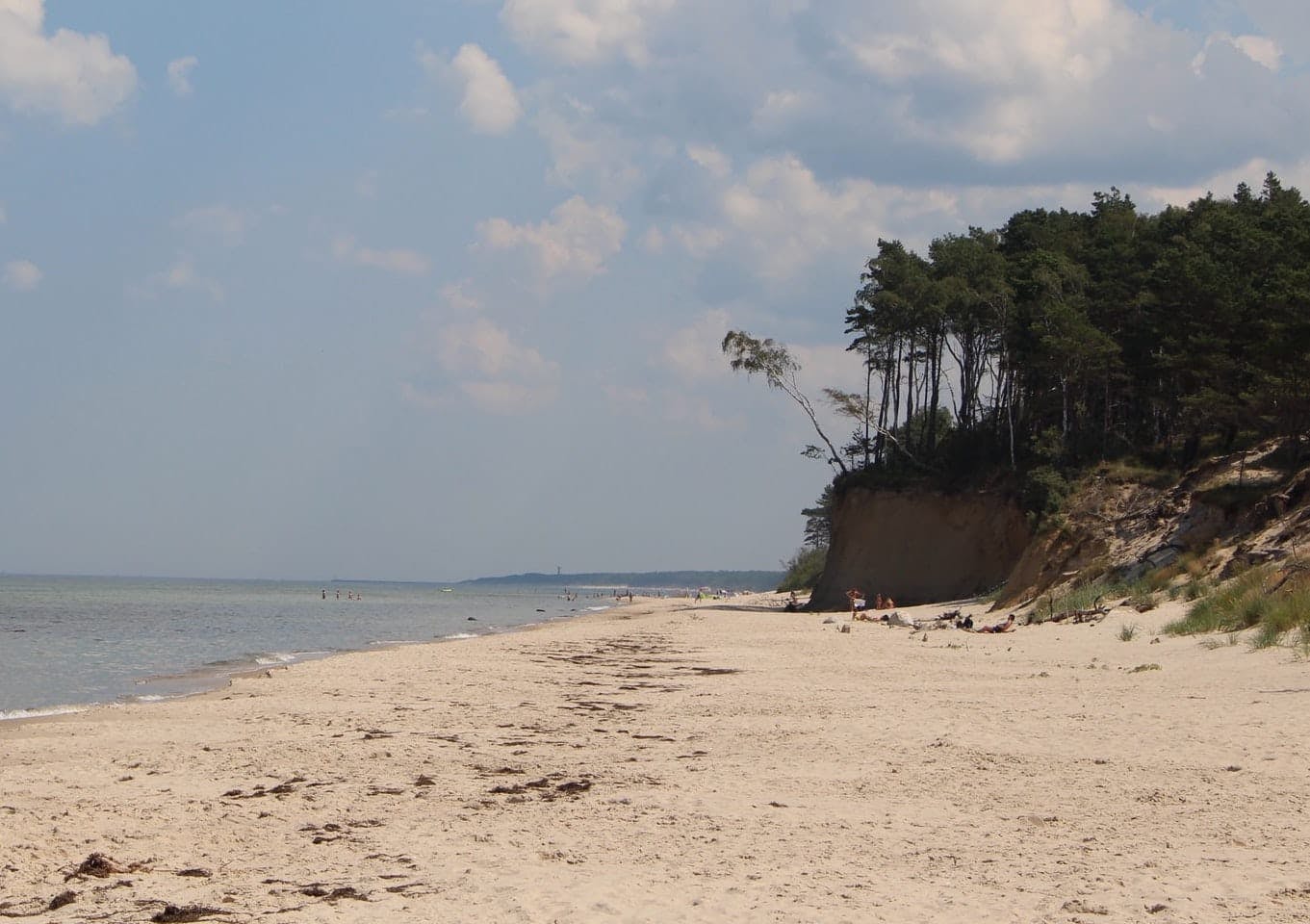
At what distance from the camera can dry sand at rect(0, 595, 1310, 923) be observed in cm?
630

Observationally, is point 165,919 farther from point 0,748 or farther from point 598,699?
point 598,699

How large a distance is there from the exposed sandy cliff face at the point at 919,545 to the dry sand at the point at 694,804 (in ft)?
93.1

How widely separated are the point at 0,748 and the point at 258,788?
13.8 ft

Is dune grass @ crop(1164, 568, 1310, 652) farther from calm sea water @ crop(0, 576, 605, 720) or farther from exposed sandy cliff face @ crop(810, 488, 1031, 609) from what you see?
exposed sandy cliff face @ crop(810, 488, 1031, 609)

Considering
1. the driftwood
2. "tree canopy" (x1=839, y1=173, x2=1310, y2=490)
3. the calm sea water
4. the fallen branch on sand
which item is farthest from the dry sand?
"tree canopy" (x1=839, y1=173, x2=1310, y2=490)

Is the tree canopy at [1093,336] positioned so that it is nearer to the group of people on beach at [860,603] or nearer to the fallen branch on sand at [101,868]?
the group of people on beach at [860,603]

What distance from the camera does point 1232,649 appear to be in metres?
16.5

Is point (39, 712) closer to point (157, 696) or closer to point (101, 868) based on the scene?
point (157, 696)

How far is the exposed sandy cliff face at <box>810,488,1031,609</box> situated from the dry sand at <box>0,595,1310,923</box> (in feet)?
93.1

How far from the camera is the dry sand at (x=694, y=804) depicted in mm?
6305

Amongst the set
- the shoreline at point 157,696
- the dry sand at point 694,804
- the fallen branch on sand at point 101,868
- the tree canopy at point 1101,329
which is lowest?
the shoreline at point 157,696

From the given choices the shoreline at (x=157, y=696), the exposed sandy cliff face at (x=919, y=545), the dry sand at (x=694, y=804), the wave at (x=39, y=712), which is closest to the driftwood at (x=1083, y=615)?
the dry sand at (x=694, y=804)

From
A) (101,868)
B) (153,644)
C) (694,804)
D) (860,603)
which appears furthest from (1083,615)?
(153,644)

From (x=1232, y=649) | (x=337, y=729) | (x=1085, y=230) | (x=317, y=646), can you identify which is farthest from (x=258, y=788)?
(x=1085, y=230)
